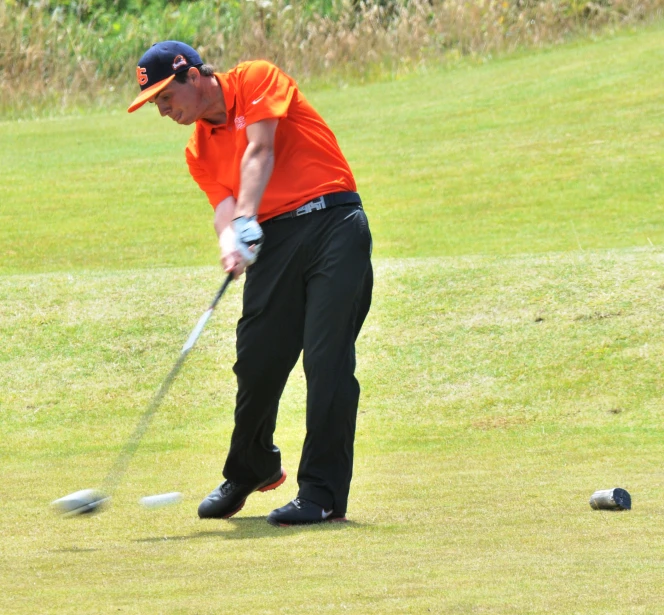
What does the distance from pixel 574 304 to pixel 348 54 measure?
1130 cm

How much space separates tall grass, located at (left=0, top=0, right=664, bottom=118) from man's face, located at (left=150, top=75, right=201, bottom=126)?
14448mm

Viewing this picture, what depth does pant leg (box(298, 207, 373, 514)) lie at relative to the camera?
4949 millimetres

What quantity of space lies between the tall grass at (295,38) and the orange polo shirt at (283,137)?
1443cm

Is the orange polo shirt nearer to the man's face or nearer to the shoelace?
the man's face

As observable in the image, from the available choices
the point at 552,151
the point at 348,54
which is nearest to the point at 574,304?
the point at 552,151

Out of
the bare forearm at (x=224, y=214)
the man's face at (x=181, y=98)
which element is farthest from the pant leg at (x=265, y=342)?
the man's face at (x=181, y=98)

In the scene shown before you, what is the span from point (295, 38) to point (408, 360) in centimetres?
1203

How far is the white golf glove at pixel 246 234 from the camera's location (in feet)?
15.7

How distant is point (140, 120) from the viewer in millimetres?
17703

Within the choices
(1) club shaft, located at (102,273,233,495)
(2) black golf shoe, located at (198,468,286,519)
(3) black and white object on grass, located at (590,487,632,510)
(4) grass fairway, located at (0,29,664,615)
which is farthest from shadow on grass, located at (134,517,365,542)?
(3) black and white object on grass, located at (590,487,632,510)

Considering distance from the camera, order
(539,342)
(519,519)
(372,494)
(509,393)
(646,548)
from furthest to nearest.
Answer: (539,342) → (509,393) → (372,494) → (519,519) → (646,548)

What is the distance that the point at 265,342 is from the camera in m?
5.14

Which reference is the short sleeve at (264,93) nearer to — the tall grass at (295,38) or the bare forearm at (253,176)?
the bare forearm at (253,176)

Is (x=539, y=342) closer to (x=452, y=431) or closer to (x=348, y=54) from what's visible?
(x=452, y=431)
